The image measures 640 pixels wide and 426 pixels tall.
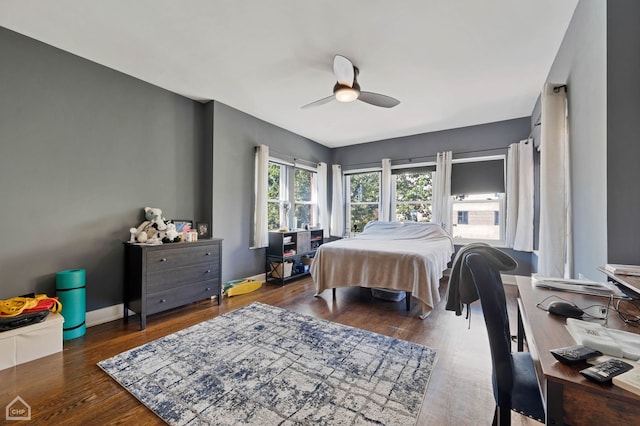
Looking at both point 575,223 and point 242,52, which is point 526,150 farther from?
point 242,52

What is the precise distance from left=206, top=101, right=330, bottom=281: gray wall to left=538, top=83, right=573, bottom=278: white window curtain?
3.58 meters

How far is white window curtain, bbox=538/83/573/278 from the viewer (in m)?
2.12

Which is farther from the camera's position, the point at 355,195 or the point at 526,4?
the point at 355,195

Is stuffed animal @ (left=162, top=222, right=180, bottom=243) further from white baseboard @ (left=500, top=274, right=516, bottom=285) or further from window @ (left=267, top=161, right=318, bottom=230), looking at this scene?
white baseboard @ (left=500, top=274, right=516, bottom=285)

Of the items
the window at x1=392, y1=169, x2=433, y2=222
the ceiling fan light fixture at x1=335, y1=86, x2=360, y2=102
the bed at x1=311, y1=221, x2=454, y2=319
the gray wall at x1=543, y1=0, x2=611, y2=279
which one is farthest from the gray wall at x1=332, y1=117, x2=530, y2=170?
the ceiling fan light fixture at x1=335, y1=86, x2=360, y2=102

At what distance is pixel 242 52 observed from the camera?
248 centimetres

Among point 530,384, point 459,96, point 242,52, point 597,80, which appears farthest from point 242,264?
point 597,80

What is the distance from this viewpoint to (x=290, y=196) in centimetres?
506

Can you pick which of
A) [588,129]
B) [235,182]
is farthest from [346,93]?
[235,182]

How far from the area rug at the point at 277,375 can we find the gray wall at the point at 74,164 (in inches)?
47.3

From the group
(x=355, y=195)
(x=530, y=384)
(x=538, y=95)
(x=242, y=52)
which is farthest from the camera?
(x=355, y=195)

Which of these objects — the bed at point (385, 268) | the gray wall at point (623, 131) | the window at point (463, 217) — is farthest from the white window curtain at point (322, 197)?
the gray wall at point (623, 131)

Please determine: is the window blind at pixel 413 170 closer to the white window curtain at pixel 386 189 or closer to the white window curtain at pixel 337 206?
the white window curtain at pixel 386 189

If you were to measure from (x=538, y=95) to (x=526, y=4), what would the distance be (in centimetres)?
196
